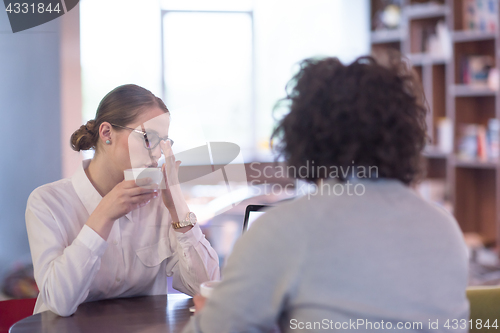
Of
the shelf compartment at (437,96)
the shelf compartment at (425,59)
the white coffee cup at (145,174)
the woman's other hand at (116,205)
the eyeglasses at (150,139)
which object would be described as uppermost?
the shelf compartment at (425,59)

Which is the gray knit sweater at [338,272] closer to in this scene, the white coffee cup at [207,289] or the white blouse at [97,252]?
the white coffee cup at [207,289]

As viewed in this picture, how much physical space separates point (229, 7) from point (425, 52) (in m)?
1.73

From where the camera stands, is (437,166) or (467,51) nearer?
(467,51)

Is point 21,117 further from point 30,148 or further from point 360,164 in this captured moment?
point 360,164

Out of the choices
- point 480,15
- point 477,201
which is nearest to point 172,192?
point 480,15

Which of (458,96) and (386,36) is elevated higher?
(386,36)

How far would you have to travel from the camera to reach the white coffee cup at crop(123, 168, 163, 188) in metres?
1.18

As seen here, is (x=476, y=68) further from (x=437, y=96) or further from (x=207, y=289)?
(x=207, y=289)

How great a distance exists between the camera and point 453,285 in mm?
681

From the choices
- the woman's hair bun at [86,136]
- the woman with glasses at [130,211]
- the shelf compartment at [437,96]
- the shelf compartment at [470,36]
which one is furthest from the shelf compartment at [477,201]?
the woman's hair bun at [86,136]

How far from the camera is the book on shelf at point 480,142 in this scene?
134 inches

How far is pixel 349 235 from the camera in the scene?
2.09ft

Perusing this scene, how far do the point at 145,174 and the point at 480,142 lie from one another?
3.07m

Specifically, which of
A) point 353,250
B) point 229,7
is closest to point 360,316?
point 353,250
